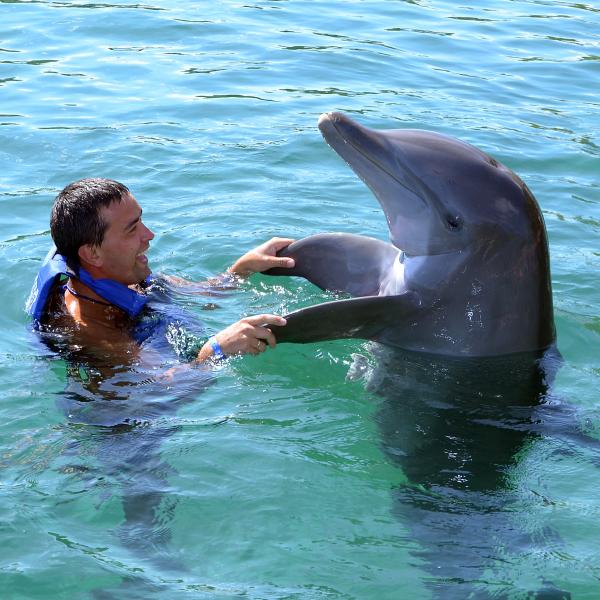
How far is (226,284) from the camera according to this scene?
312 inches

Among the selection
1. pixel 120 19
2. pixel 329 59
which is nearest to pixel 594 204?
pixel 329 59

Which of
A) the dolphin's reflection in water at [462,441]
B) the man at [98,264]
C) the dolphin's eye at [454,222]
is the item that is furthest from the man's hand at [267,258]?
the dolphin's eye at [454,222]

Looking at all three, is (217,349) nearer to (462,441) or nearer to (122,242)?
(122,242)

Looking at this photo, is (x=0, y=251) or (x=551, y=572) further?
(x=0, y=251)

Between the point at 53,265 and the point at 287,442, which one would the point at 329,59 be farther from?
the point at 287,442

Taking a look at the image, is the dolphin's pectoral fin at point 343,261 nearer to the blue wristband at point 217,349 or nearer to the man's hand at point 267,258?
the man's hand at point 267,258

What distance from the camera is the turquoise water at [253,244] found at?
5.36m

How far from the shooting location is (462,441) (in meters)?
6.15

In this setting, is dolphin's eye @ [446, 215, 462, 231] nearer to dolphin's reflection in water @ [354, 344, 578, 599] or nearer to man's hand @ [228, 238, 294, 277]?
dolphin's reflection in water @ [354, 344, 578, 599]

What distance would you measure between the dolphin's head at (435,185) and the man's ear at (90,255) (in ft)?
5.54

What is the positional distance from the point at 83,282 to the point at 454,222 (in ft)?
7.75

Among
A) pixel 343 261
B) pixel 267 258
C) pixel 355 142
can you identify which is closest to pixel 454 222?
pixel 355 142

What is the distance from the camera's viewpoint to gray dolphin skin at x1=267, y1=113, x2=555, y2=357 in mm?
5961

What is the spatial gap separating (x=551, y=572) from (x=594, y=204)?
545 centimetres
